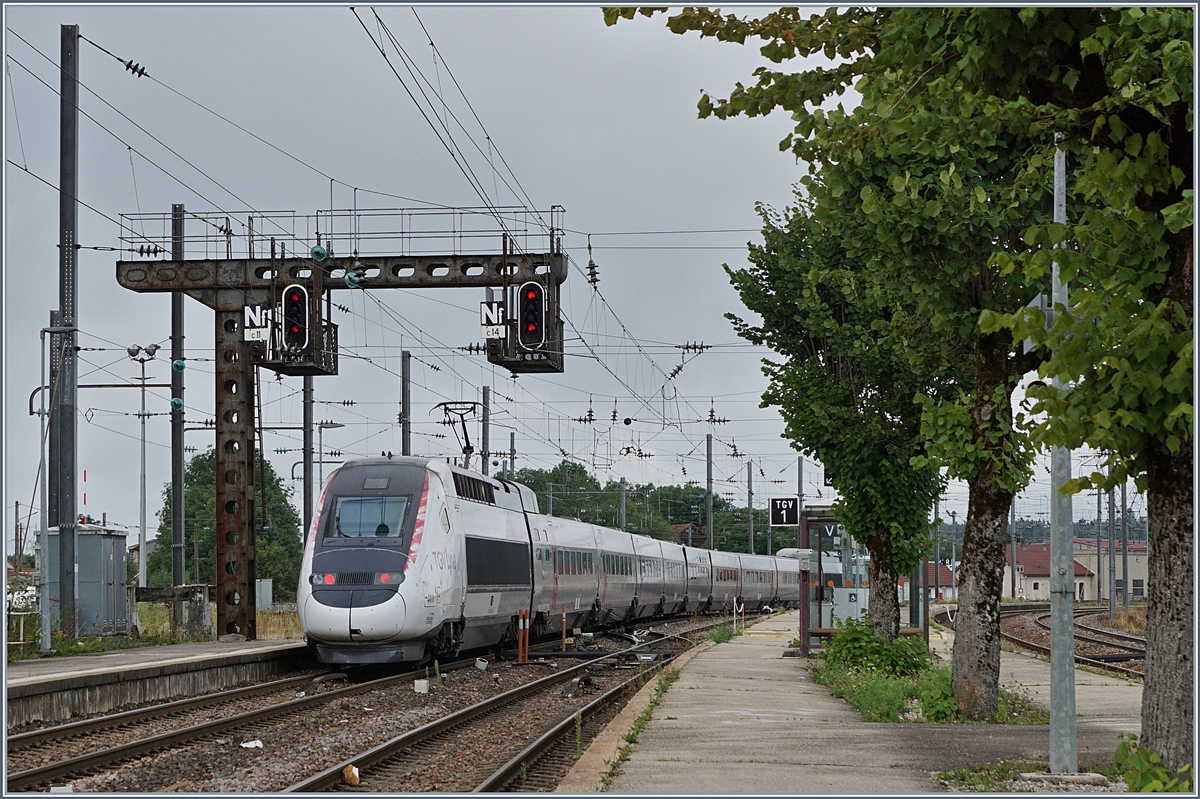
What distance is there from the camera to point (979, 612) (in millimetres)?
15242

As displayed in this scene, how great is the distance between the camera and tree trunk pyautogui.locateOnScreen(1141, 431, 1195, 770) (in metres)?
8.13

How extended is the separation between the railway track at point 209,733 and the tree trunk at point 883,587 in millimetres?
7876

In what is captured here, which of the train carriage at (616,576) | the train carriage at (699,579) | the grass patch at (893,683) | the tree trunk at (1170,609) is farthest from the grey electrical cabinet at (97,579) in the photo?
the train carriage at (699,579)

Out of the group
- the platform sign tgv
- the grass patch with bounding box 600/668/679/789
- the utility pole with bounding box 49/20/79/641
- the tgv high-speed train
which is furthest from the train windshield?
the platform sign tgv

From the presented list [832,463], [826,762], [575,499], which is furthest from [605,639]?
[575,499]

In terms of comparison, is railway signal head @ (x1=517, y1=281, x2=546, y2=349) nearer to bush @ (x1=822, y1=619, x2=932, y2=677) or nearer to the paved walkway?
the paved walkway

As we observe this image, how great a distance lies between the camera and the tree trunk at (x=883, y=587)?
25.9 m

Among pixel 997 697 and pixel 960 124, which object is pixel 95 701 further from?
pixel 960 124

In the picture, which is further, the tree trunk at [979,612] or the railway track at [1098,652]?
the railway track at [1098,652]

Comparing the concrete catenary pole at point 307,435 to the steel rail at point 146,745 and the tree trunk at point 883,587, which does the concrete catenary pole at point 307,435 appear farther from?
the steel rail at point 146,745

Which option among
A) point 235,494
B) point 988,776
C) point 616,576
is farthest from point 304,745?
point 616,576

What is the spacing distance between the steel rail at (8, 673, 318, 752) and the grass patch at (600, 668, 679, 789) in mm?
5231

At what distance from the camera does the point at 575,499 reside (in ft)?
310

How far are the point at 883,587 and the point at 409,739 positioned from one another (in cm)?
1522
